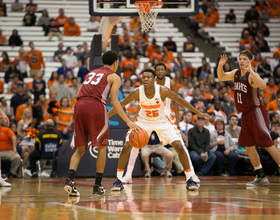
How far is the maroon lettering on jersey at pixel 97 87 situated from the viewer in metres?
5.86

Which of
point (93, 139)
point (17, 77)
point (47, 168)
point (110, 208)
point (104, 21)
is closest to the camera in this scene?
point (110, 208)

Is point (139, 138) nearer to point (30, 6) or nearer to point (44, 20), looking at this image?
point (44, 20)

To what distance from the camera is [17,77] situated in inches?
553

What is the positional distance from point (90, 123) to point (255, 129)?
286 cm

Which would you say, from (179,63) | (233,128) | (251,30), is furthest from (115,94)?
(251,30)

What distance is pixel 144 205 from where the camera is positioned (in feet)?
15.7

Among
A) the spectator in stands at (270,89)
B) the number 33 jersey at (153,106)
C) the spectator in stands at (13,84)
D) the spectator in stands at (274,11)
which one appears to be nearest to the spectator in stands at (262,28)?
the spectator in stands at (274,11)

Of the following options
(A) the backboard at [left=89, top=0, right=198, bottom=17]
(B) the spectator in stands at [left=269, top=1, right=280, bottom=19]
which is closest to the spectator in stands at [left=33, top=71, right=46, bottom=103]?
(A) the backboard at [left=89, top=0, right=198, bottom=17]

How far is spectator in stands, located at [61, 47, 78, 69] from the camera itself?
15633 mm

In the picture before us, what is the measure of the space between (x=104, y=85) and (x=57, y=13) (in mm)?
13806

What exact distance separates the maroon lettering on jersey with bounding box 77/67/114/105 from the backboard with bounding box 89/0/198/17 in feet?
9.80

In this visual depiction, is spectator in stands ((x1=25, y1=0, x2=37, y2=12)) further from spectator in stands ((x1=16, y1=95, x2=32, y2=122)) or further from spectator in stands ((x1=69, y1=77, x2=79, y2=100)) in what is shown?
spectator in stands ((x1=16, y1=95, x2=32, y2=122))

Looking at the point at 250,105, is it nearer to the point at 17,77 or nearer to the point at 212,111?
the point at 212,111

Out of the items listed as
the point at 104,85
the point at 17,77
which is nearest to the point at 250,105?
the point at 104,85
